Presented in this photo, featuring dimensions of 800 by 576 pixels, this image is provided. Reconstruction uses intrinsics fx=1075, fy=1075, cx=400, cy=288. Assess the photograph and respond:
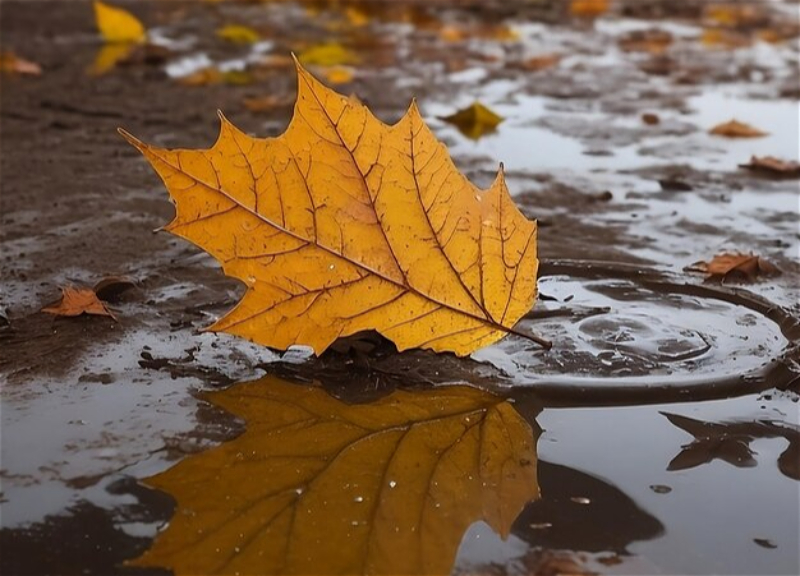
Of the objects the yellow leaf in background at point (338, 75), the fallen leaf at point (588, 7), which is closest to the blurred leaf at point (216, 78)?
the yellow leaf in background at point (338, 75)

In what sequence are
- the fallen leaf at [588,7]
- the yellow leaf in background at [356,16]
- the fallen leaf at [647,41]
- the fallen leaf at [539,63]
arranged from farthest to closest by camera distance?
the fallen leaf at [588,7] → the yellow leaf in background at [356,16] → the fallen leaf at [647,41] → the fallen leaf at [539,63]

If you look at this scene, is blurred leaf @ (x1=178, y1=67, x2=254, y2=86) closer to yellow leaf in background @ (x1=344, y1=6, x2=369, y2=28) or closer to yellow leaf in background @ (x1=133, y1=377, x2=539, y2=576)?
yellow leaf in background @ (x1=344, y1=6, x2=369, y2=28)

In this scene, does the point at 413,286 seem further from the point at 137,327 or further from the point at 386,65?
the point at 386,65

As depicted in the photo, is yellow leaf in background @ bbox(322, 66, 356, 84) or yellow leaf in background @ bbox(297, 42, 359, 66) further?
yellow leaf in background @ bbox(297, 42, 359, 66)

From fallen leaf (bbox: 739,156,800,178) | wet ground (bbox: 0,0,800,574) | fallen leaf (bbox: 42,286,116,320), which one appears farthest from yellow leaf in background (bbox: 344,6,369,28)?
fallen leaf (bbox: 42,286,116,320)

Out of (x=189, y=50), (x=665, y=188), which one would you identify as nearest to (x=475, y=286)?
(x=665, y=188)

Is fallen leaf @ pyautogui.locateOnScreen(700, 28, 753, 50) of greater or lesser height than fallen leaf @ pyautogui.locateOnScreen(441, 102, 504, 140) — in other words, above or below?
above

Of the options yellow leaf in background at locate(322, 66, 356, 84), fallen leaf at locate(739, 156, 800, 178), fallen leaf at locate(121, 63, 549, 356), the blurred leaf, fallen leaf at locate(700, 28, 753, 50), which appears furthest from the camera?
fallen leaf at locate(700, 28, 753, 50)

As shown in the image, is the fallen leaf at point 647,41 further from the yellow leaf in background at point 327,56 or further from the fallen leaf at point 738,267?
the fallen leaf at point 738,267

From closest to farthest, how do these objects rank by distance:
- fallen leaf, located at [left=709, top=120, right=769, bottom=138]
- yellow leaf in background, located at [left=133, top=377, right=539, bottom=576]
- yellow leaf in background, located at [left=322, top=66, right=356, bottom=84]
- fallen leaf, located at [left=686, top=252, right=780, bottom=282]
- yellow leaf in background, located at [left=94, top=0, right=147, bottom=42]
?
1. yellow leaf in background, located at [left=133, top=377, right=539, bottom=576]
2. fallen leaf, located at [left=686, top=252, right=780, bottom=282]
3. fallen leaf, located at [left=709, top=120, right=769, bottom=138]
4. yellow leaf in background, located at [left=322, top=66, right=356, bottom=84]
5. yellow leaf in background, located at [left=94, top=0, right=147, bottom=42]
